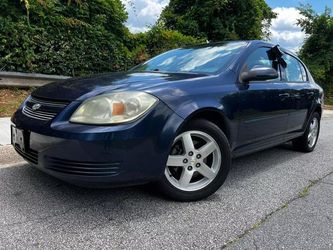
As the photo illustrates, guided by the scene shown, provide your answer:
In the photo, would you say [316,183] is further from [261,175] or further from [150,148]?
[150,148]

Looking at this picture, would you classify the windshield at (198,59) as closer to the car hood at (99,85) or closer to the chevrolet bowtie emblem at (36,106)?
the car hood at (99,85)

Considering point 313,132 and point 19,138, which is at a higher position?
point 19,138

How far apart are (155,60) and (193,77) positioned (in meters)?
1.30

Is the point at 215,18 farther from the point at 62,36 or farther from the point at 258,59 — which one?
the point at 258,59

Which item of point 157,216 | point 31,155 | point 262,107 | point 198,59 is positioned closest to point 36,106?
point 31,155

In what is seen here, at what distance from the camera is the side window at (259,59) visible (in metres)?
4.36

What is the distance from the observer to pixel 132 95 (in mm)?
3217

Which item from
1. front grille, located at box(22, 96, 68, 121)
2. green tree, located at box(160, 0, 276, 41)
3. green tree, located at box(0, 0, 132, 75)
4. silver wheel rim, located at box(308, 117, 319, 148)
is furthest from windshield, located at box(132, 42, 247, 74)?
green tree, located at box(160, 0, 276, 41)

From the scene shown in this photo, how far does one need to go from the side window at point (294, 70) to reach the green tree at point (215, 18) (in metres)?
9.61

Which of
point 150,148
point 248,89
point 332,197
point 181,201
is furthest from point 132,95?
point 332,197

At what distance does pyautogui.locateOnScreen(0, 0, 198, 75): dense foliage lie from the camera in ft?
27.4

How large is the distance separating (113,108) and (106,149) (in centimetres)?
32

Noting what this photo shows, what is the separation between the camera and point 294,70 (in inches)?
219

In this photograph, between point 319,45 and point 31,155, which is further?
point 319,45
